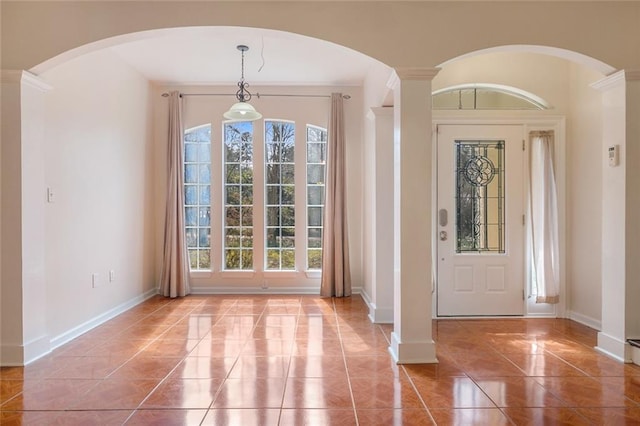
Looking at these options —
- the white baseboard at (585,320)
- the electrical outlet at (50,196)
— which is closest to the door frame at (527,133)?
the white baseboard at (585,320)

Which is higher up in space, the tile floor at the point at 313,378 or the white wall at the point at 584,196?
the white wall at the point at 584,196

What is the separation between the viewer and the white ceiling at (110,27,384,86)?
168 inches

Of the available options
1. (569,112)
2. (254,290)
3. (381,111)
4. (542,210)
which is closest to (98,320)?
(254,290)

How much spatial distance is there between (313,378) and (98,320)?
271 centimetres

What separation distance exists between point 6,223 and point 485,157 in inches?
182

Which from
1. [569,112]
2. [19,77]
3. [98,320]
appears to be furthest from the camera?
[569,112]

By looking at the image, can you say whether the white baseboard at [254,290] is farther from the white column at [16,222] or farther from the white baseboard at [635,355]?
the white baseboard at [635,355]

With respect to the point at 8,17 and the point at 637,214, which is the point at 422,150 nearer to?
the point at 637,214

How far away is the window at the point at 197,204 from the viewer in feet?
18.9

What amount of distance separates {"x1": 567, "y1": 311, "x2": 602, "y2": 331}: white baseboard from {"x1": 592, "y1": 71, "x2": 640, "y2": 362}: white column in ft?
2.87

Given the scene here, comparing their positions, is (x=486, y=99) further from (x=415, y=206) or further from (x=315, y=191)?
(x=315, y=191)

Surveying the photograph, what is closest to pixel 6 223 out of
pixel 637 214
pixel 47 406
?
pixel 47 406

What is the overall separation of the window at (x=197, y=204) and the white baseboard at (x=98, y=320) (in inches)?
31.5

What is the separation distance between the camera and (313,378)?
2.79 meters
